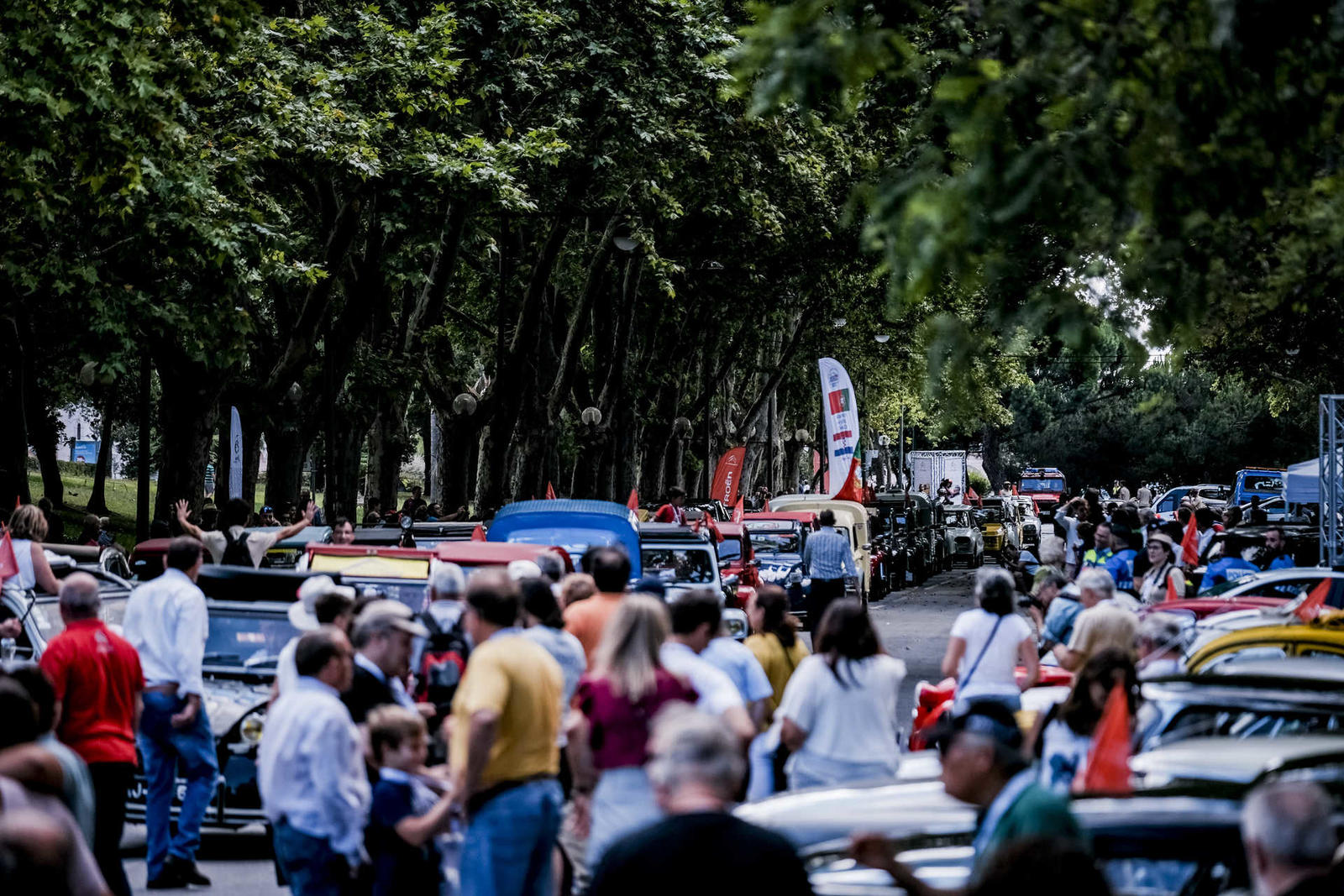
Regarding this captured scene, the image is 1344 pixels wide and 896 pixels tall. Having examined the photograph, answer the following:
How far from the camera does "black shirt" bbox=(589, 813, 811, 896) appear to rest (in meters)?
4.03

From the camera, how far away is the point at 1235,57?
20.5 feet

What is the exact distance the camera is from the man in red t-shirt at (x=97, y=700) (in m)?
8.14

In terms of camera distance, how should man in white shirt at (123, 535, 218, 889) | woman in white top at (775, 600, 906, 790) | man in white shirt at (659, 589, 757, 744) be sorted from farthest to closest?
man in white shirt at (123, 535, 218, 889)
woman in white top at (775, 600, 906, 790)
man in white shirt at (659, 589, 757, 744)

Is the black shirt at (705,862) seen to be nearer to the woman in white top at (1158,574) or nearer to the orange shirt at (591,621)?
the orange shirt at (591,621)

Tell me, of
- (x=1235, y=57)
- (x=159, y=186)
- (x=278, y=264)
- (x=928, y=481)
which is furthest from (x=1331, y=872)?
(x=928, y=481)

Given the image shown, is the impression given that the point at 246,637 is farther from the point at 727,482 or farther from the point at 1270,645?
the point at 727,482

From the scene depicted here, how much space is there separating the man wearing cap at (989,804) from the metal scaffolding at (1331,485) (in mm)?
16204

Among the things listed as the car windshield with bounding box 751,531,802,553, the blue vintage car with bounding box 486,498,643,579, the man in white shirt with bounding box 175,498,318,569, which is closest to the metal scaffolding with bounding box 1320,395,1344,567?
the car windshield with bounding box 751,531,802,553

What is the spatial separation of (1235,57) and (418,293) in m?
25.8


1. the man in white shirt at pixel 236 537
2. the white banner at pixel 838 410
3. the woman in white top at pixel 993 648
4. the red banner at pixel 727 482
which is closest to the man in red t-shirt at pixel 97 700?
the woman in white top at pixel 993 648

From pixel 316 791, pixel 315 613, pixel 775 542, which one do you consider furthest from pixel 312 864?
pixel 775 542

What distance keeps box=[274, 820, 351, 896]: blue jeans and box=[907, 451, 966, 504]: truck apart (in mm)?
60071

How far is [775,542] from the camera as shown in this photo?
91.1 ft

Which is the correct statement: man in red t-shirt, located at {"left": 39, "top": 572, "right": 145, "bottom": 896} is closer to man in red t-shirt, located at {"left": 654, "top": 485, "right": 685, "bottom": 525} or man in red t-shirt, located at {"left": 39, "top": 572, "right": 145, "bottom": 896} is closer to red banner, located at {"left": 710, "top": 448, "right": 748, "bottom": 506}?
man in red t-shirt, located at {"left": 654, "top": 485, "right": 685, "bottom": 525}
